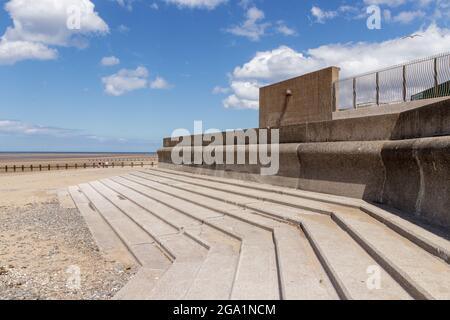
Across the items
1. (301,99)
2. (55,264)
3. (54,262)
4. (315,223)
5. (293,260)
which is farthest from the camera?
(301,99)

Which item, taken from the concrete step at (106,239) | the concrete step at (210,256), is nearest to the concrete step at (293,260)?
the concrete step at (210,256)

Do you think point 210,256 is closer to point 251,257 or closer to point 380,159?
point 251,257

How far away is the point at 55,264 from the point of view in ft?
19.1

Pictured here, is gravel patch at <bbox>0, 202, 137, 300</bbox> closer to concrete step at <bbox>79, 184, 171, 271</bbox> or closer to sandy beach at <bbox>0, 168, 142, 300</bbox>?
sandy beach at <bbox>0, 168, 142, 300</bbox>

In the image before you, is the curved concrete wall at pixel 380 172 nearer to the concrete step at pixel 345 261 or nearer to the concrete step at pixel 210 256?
the concrete step at pixel 345 261

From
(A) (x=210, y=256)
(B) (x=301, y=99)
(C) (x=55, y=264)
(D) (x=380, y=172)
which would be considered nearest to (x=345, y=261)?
(A) (x=210, y=256)

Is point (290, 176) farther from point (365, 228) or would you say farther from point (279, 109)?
point (279, 109)

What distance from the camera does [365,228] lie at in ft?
15.4

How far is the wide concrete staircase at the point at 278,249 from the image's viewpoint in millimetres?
3275

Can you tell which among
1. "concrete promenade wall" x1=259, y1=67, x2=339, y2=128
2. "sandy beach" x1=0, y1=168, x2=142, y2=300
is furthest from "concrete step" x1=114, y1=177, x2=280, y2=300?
"concrete promenade wall" x1=259, y1=67, x2=339, y2=128

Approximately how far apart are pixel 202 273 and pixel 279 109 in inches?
419

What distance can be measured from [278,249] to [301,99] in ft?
30.2

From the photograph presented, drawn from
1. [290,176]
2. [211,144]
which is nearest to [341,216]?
[290,176]

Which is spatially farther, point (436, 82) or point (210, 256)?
point (436, 82)
